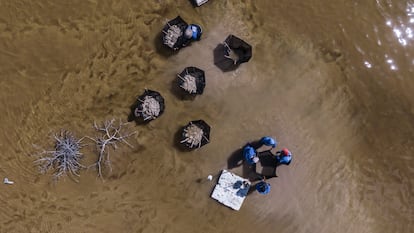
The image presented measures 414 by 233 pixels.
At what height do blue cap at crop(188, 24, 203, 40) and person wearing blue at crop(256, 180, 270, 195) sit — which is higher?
blue cap at crop(188, 24, 203, 40)

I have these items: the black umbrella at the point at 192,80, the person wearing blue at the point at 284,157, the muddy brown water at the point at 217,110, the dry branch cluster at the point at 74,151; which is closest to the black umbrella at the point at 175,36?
the muddy brown water at the point at 217,110

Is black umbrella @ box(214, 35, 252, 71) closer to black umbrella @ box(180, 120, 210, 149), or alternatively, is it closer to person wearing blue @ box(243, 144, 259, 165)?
black umbrella @ box(180, 120, 210, 149)

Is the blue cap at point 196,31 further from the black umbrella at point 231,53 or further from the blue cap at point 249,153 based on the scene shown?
the blue cap at point 249,153

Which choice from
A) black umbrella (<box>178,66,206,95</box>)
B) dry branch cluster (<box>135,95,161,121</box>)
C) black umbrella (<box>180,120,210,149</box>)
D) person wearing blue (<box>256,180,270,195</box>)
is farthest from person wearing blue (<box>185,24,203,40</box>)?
person wearing blue (<box>256,180,270,195</box>)

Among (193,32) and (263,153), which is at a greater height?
(193,32)

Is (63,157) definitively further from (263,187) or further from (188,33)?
(263,187)

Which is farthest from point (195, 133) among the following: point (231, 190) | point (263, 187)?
point (263, 187)
